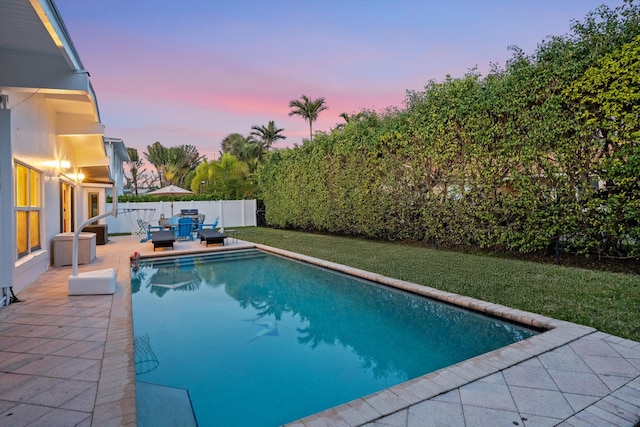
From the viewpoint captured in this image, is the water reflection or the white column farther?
the white column

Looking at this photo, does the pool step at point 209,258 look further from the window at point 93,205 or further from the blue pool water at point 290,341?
the window at point 93,205

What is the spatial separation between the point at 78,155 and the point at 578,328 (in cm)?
1368

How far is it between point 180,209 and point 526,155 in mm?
17673

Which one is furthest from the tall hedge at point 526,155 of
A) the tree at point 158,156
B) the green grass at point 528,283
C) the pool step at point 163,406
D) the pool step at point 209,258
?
the tree at point 158,156

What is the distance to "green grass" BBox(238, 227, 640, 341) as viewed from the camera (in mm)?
4371

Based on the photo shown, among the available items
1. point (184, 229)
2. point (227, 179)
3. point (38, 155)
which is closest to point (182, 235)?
point (184, 229)

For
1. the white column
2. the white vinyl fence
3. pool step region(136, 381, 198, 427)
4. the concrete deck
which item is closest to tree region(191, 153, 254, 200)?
the white vinyl fence

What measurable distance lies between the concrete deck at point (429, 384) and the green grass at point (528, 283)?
52 cm

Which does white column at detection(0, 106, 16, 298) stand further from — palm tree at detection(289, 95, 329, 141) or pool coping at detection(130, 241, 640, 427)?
palm tree at detection(289, 95, 329, 141)

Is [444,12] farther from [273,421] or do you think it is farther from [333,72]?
[273,421]

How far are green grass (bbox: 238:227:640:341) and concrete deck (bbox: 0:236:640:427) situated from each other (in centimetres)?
52

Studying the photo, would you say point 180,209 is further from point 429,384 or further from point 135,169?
point 135,169

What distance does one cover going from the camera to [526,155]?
7891 millimetres

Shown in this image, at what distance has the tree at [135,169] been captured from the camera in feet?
126
